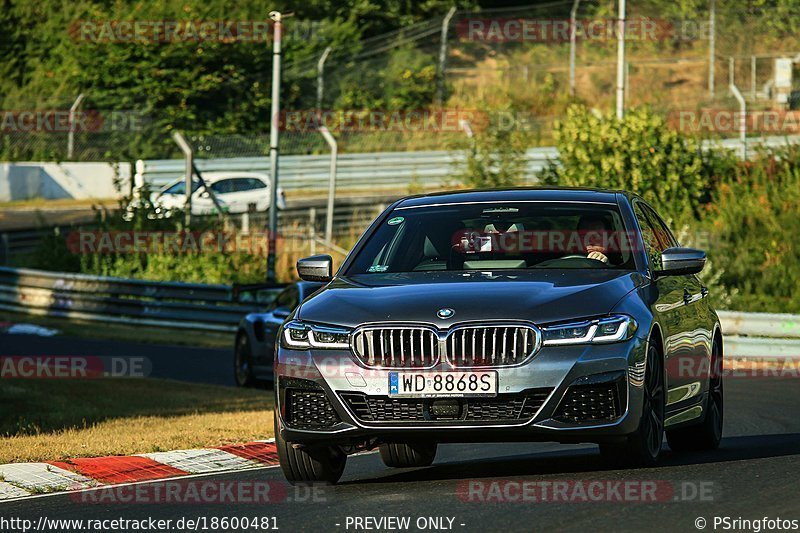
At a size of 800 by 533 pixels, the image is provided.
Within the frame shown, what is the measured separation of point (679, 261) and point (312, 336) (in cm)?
232

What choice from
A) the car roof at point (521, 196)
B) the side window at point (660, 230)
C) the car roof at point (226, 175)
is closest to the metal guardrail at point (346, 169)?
the car roof at point (226, 175)

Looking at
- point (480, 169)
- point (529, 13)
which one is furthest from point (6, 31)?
point (480, 169)

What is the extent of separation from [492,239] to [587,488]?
1894 mm

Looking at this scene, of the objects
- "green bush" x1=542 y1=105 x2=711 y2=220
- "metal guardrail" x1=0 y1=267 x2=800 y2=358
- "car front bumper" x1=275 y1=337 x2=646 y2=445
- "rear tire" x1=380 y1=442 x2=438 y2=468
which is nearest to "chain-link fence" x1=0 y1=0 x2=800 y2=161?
"green bush" x1=542 y1=105 x2=711 y2=220

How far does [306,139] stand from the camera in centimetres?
4297

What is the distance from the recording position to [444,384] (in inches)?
321

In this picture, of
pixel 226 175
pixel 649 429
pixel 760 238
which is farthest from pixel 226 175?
pixel 649 429

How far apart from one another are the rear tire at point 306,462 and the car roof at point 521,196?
1864 millimetres

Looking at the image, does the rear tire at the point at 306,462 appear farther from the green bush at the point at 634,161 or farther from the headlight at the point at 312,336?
the green bush at the point at 634,161

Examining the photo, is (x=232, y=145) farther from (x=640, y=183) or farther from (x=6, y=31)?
(x=6, y=31)

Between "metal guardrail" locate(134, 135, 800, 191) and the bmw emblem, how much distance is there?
103 feet

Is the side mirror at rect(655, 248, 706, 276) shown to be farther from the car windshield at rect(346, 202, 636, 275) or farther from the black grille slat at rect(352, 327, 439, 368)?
the black grille slat at rect(352, 327, 439, 368)

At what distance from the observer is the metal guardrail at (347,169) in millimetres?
40719

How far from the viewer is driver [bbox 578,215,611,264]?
9.60m
